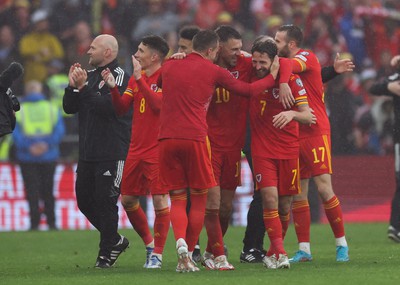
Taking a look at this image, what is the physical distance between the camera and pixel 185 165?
1093cm

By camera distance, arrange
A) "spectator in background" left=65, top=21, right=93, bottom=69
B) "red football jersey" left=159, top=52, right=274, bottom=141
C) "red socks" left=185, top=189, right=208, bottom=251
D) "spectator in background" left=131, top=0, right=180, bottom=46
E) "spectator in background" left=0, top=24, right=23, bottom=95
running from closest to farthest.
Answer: "red football jersey" left=159, top=52, right=274, bottom=141 → "red socks" left=185, top=189, right=208, bottom=251 → "spectator in background" left=0, top=24, right=23, bottom=95 → "spectator in background" left=65, top=21, right=93, bottom=69 → "spectator in background" left=131, top=0, right=180, bottom=46

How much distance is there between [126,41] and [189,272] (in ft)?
39.7

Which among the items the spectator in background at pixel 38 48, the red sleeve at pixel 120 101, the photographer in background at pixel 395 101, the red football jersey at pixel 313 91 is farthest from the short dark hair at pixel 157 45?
the spectator in background at pixel 38 48

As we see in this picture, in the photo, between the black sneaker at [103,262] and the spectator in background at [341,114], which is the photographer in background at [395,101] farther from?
the spectator in background at [341,114]

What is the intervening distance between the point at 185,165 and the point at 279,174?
106 cm

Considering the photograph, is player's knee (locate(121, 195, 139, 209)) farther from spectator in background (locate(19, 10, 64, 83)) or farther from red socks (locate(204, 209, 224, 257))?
spectator in background (locate(19, 10, 64, 83))

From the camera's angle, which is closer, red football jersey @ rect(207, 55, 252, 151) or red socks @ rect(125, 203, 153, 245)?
red football jersey @ rect(207, 55, 252, 151)

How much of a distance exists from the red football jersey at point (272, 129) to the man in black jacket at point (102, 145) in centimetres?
146

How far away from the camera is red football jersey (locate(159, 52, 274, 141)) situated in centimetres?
1080

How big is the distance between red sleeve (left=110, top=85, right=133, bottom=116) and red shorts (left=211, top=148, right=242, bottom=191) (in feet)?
3.20

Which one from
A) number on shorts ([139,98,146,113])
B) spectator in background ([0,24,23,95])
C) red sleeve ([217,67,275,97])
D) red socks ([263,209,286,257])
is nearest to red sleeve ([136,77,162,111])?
number on shorts ([139,98,146,113])

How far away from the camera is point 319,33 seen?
23.0 metres

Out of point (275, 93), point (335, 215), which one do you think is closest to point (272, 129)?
point (275, 93)

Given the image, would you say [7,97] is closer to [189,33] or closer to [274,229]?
[189,33]
